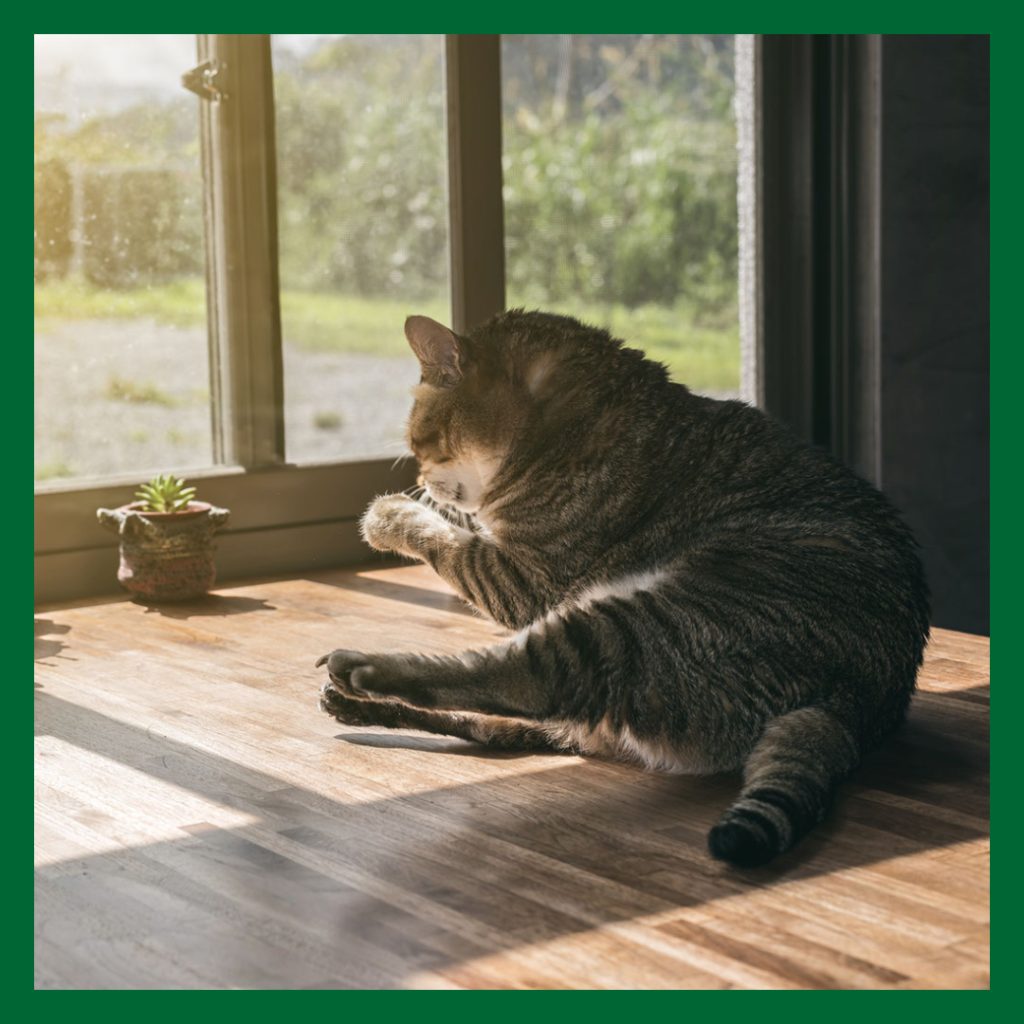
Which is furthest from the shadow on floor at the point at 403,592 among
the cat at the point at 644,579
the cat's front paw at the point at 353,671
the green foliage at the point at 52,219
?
the cat's front paw at the point at 353,671

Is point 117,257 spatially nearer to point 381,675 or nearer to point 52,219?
point 52,219

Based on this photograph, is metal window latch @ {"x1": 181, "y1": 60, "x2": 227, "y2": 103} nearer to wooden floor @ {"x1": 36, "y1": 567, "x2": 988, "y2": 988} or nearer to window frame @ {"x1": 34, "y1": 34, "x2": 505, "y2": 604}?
window frame @ {"x1": 34, "y1": 34, "x2": 505, "y2": 604}

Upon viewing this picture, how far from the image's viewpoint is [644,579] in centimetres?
239

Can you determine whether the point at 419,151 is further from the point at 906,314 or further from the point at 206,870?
the point at 206,870

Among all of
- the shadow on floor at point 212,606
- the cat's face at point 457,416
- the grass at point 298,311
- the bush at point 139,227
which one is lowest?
the shadow on floor at point 212,606

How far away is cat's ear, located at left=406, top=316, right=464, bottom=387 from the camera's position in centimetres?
263

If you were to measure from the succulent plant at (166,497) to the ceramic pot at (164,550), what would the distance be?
0.02m

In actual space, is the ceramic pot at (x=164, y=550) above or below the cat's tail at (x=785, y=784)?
above

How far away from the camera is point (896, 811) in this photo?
2.13 m

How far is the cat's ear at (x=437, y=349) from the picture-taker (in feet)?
8.63

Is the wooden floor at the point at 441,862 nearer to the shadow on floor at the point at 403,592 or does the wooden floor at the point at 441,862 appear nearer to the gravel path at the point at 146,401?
the shadow on floor at the point at 403,592

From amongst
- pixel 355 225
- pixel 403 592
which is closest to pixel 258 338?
pixel 355 225

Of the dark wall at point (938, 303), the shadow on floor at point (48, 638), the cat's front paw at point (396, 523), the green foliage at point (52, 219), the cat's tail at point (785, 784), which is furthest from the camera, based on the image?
the dark wall at point (938, 303)

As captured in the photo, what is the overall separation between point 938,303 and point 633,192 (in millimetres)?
1539
